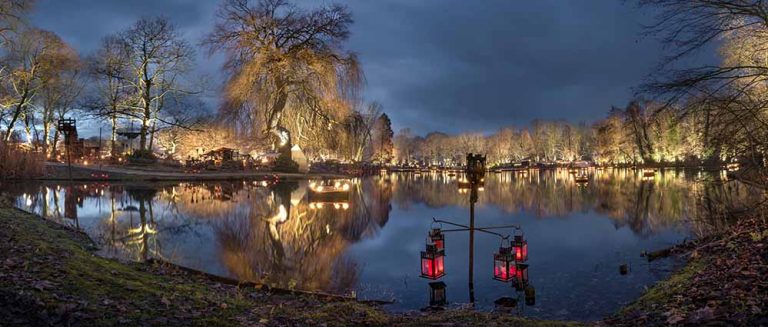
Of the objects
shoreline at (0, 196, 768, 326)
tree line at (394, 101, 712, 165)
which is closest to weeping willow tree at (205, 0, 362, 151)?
shoreline at (0, 196, 768, 326)

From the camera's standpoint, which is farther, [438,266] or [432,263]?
[438,266]

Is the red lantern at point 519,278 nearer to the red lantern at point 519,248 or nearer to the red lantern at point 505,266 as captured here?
the red lantern at point 505,266

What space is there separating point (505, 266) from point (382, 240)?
6496 mm

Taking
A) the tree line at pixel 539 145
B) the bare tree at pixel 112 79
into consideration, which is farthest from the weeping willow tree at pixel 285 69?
the tree line at pixel 539 145

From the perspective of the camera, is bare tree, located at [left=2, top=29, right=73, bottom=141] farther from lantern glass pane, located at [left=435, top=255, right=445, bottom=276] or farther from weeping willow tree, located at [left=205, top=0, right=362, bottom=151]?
lantern glass pane, located at [left=435, top=255, right=445, bottom=276]

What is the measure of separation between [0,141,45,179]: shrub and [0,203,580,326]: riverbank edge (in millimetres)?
27820

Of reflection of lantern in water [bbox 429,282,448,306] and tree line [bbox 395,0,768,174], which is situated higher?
tree line [bbox 395,0,768,174]

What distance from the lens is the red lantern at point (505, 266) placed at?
9281mm

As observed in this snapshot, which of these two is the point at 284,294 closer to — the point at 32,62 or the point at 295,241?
the point at 295,241

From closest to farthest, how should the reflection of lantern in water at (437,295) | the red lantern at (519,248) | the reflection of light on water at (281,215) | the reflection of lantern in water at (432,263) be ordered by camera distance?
the reflection of lantern in water at (437,295)
the reflection of lantern in water at (432,263)
the red lantern at (519,248)
the reflection of light on water at (281,215)

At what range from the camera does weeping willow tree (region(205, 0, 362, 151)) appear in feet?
126

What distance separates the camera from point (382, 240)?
1528cm

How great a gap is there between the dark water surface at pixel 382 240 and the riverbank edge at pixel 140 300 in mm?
1369

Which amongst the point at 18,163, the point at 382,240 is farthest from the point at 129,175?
the point at 382,240
